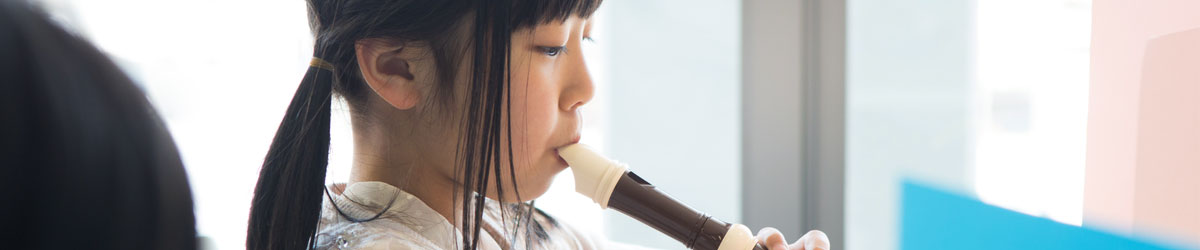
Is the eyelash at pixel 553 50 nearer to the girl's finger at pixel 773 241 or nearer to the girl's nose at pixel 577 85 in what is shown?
the girl's nose at pixel 577 85

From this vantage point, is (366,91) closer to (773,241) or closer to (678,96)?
(773,241)

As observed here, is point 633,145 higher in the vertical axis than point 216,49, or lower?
lower

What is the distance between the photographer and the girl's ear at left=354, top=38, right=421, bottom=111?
1.65ft

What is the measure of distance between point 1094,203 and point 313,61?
49 cm

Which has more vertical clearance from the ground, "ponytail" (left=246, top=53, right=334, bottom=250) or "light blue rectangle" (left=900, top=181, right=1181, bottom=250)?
"ponytail" (left=246, top=53, right=334, bottom=250)

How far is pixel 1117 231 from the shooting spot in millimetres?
375

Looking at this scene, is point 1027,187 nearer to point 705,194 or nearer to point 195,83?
point 705,194

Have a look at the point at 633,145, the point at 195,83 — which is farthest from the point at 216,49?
the point at 633,145

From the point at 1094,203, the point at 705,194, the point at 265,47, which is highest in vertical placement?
the point at 265,47

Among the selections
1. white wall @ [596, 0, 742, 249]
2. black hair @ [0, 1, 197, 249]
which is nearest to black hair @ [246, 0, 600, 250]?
black hair @ [0, 1, 197, 249]

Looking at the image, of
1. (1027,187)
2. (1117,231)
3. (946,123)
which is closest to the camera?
(1117,231)

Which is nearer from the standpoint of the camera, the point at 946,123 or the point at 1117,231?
the point at 1117,231

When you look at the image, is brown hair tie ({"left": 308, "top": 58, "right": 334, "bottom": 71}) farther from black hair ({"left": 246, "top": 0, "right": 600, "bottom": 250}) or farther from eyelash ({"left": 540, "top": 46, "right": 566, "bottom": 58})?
eyelash ({"left": 540, "top": 46, "right": 566, "bottom": 58})

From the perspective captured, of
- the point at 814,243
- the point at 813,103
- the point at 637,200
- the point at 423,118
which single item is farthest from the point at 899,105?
the point at 423,118
